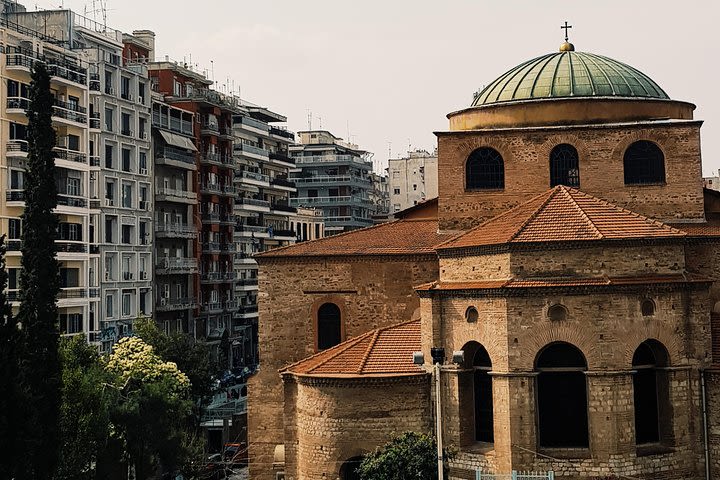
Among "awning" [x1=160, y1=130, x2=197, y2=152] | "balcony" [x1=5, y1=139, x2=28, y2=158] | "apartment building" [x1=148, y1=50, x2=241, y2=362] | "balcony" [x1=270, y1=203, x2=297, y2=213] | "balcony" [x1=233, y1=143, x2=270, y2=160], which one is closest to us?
"balcony" [x1=5, y1=139, x2=28, y2=158]

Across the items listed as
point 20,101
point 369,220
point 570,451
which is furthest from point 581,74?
point 369,220

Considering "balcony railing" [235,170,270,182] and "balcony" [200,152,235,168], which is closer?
"balcony" [200,152,235,168]

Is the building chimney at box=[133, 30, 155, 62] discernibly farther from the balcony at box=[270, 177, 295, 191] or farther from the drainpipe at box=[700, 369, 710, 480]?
the drainpipe at box=[700, 369, 710, 480]

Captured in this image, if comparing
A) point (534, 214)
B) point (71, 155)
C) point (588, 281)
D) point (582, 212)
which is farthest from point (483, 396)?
point (71, 155)

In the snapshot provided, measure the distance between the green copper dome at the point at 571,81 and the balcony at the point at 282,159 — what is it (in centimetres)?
4097

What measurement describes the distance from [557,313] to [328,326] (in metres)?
9.69

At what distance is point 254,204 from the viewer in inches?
2714

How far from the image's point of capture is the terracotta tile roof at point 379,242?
32.5 metres

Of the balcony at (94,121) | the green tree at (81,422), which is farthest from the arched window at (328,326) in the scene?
the balcony at (94,121)

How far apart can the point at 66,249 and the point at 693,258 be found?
25735mm

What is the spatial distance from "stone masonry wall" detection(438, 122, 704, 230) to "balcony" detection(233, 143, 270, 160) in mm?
36894

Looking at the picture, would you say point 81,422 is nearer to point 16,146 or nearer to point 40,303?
point 40,303

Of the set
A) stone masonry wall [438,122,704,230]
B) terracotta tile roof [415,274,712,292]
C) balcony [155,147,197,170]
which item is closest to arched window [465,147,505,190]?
stone masonry wall [438,122,704,230]

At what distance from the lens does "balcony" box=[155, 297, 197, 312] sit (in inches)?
2143
